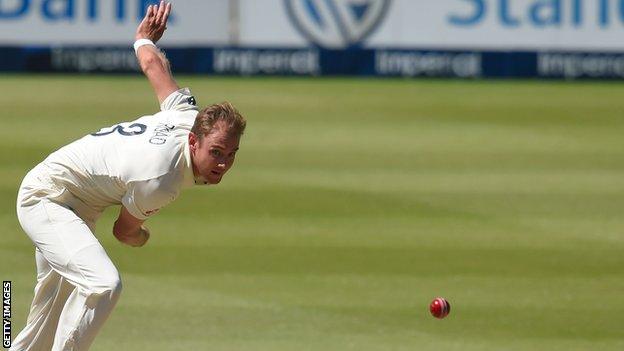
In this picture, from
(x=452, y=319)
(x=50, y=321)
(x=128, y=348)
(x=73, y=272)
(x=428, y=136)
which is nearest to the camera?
(x=73, y=272)

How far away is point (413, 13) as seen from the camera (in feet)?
69.2

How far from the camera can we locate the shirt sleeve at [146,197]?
6.84 m

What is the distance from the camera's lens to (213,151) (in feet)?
22.2

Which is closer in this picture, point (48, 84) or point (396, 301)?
point (396, 301)

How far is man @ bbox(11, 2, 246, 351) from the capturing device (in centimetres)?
682

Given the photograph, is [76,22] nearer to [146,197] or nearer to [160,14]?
[160,14]

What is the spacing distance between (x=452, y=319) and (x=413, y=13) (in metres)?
12.0

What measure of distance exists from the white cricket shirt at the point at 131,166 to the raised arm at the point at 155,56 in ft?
0.52

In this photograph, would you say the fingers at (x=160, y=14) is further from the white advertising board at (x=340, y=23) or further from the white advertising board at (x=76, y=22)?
the white advertising board at (x=340, y=23)

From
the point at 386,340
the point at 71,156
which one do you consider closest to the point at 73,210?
the point at 71,156

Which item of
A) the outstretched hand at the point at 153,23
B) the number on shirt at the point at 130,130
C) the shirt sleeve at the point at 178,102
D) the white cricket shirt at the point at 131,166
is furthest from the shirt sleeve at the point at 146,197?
the outstretched hand at the point at 153,23

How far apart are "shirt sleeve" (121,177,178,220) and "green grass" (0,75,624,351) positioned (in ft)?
6.36

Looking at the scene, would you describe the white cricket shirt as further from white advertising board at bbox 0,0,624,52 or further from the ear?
white advertising board at bbox 0,0,624,52

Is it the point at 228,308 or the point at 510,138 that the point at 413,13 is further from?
the point at 228,308
